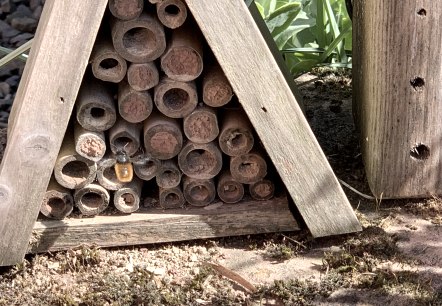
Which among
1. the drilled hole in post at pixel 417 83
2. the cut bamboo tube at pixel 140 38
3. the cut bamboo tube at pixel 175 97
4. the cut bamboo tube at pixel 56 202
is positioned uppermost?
the drilled hole in post at pixel 417 83

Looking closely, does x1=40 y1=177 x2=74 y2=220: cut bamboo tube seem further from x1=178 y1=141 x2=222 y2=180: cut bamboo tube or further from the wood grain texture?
the wood grain texture

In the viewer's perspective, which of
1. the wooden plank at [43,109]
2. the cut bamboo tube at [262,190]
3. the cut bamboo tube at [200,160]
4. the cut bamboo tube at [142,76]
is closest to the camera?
the wooden plank at [43,109]

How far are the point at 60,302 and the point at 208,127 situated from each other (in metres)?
0.69

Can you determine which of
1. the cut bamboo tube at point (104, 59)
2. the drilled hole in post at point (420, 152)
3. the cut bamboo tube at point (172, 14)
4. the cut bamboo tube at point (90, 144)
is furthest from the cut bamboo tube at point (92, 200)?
the drilled hole in post at point (420, 152)

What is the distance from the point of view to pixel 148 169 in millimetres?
3127

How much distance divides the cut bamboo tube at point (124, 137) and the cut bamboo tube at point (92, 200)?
0.46 ft

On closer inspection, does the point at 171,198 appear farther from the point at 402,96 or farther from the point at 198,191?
the point at 402,96

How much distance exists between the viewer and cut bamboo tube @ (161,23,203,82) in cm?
294

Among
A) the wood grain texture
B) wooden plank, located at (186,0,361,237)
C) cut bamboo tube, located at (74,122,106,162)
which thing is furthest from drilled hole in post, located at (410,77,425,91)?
cut bamboo tube, located at (74,122,106,162)

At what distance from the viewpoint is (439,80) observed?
316 cm

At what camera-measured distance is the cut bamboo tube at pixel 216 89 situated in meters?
2.99

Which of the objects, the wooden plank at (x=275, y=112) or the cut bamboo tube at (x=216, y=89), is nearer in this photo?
the wooden plank at (x=275, y=112)

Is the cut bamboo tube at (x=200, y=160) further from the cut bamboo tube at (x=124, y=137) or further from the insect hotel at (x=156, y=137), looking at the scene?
the cut bamboo tube at (x=124, y=137)

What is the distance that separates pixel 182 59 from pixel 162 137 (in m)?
0.26
